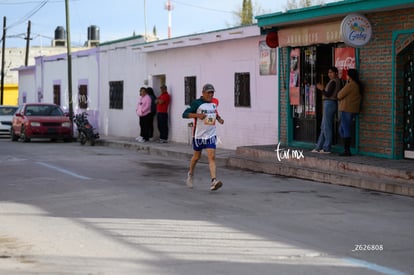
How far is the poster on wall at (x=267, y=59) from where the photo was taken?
20.1 metres

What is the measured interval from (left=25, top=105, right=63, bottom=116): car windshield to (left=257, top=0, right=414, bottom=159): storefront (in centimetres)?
1340

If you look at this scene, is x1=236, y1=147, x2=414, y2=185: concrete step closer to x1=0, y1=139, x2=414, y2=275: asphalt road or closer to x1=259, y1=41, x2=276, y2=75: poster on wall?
x1=0, y1=139, x2=414, y2=275: asphalt road

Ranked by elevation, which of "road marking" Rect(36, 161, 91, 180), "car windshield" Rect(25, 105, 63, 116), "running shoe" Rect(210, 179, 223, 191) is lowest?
"road marking" Rect(36, 161, 91, 180)

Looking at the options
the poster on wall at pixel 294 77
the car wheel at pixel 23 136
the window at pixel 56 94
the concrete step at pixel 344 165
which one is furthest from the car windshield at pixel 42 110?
the concrete step at pixel 344 165

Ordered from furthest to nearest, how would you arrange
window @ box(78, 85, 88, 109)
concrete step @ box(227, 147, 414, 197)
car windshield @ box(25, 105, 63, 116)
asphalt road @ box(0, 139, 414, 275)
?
window @ box(78, 85, 88, 109) < car windshield @ box(25, 105, 63, 116) < concrete step @ box(227, 147, 414, 197) < asphalt road @ box(0, 139, 414, 275)

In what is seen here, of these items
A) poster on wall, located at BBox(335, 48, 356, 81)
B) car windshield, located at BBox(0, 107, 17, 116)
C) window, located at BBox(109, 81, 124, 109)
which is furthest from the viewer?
car windshield, located at BBox(0, 107, 17, 116)

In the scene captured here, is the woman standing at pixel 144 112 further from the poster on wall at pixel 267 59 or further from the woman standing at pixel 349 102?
the woman standing at pixel 349 102

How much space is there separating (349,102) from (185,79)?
34.0 ft

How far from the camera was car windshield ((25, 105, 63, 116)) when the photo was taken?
97.8 ft

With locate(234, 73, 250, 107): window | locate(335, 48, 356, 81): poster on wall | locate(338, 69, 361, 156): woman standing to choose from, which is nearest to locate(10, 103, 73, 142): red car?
locate(234, 73, 250, 107): window

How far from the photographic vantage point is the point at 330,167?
15234 millimetres

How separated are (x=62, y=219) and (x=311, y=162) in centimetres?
713

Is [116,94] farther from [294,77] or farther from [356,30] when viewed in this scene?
[356,30]

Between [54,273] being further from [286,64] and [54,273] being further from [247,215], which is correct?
[286,64]
